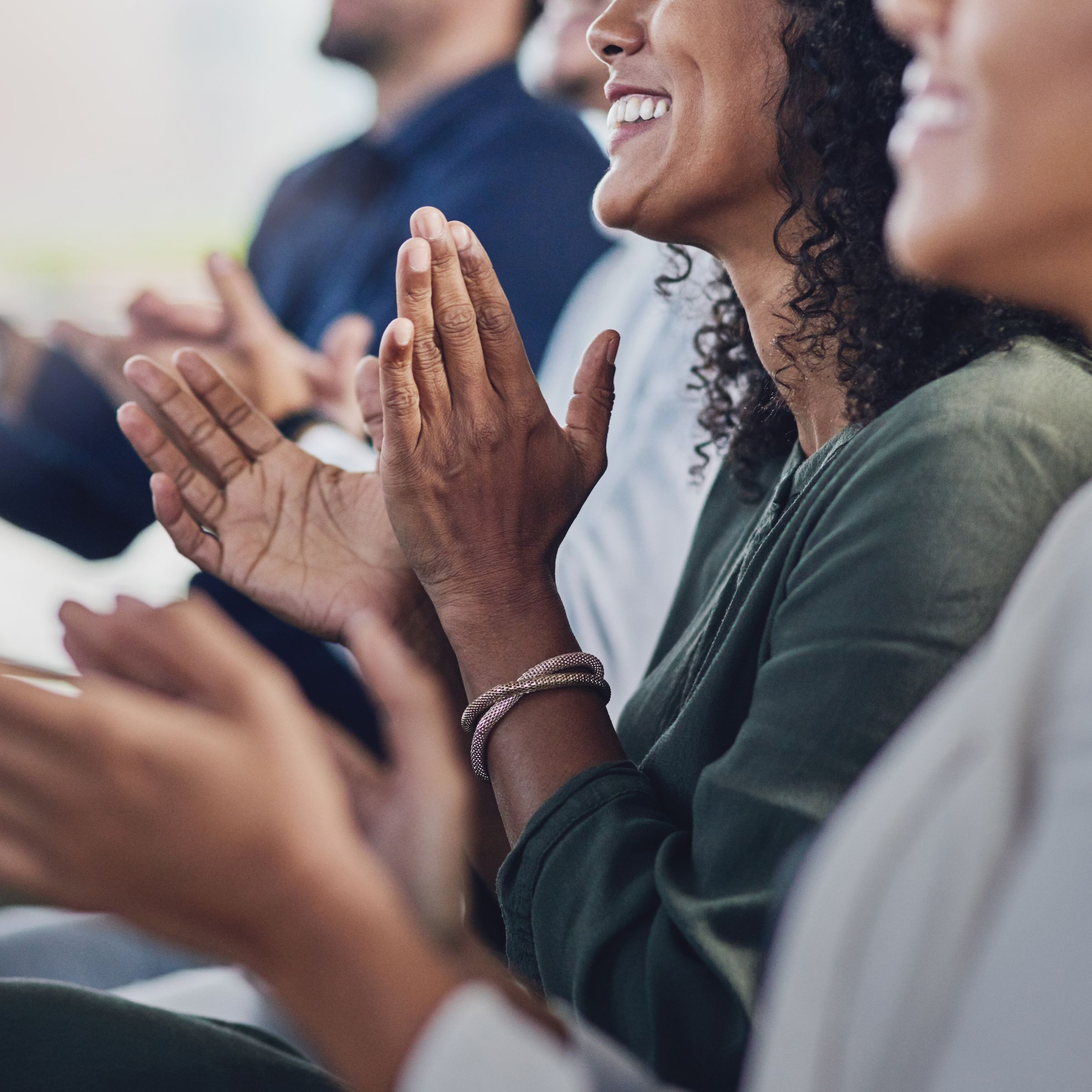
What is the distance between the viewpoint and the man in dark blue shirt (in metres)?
1.51

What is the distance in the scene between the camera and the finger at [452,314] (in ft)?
2.37

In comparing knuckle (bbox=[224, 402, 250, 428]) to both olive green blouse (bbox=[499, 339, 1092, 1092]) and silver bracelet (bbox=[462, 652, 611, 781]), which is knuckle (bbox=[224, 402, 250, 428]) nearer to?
silver bracelet (bbox=[462, 652, 611, 781])

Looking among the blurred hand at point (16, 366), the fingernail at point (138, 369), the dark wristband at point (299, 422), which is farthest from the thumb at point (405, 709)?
the blurred hand at point (16, 366)

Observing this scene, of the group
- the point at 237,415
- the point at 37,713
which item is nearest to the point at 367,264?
the point at 237,415

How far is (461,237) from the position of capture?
75 centimetres

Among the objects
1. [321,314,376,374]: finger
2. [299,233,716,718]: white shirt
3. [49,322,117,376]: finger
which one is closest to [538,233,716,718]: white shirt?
[299,233,716,718]: white shirt

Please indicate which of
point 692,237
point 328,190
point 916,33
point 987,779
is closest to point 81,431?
point 328,190

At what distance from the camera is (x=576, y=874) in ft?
1.86

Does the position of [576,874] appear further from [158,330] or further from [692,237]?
[158,330]

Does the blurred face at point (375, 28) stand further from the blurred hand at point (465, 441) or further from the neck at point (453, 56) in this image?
the blurred hand at point (465, 441)

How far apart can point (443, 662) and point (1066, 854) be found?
2.00 feet

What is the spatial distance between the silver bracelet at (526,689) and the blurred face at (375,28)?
1.43 meters

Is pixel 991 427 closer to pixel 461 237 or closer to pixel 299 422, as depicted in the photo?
pixel 461 237

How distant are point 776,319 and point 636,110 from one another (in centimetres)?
18
